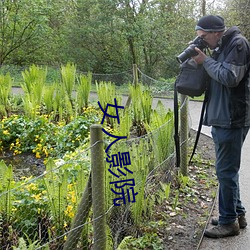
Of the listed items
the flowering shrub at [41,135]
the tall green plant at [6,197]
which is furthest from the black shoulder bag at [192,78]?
the flowering shrub at [41,135]

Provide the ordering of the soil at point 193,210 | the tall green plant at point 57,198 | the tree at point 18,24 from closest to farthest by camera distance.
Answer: the tall green plant at point 57,198 < the soil at point 193,210 < the tree at point 18,24

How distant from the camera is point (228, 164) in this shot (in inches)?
125

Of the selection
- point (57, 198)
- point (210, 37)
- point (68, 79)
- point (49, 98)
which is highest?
point (210, 37)

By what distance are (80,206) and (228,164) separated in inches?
53.5

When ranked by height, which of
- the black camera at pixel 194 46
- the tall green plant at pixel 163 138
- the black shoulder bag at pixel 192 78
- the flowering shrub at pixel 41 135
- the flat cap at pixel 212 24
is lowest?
the flowering shrub at pixel 41 135

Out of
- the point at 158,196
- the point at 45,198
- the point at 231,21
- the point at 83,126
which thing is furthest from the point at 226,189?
the point at 231,21

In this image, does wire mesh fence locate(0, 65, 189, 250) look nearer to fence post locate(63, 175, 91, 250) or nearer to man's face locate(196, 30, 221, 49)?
fence post locate(63, 175, 91, 250)

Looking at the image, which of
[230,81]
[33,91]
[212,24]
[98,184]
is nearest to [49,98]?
[33,91]

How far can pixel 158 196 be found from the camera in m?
3.93

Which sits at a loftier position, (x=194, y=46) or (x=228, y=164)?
(x=194, y=46)

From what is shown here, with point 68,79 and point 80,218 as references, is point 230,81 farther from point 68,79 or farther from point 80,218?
point 68,79

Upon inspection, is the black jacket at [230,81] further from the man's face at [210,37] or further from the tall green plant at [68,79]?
the tall green plant at [68,79]

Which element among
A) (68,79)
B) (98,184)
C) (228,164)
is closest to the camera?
(98,184)

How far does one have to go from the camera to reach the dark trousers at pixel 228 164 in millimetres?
3100
